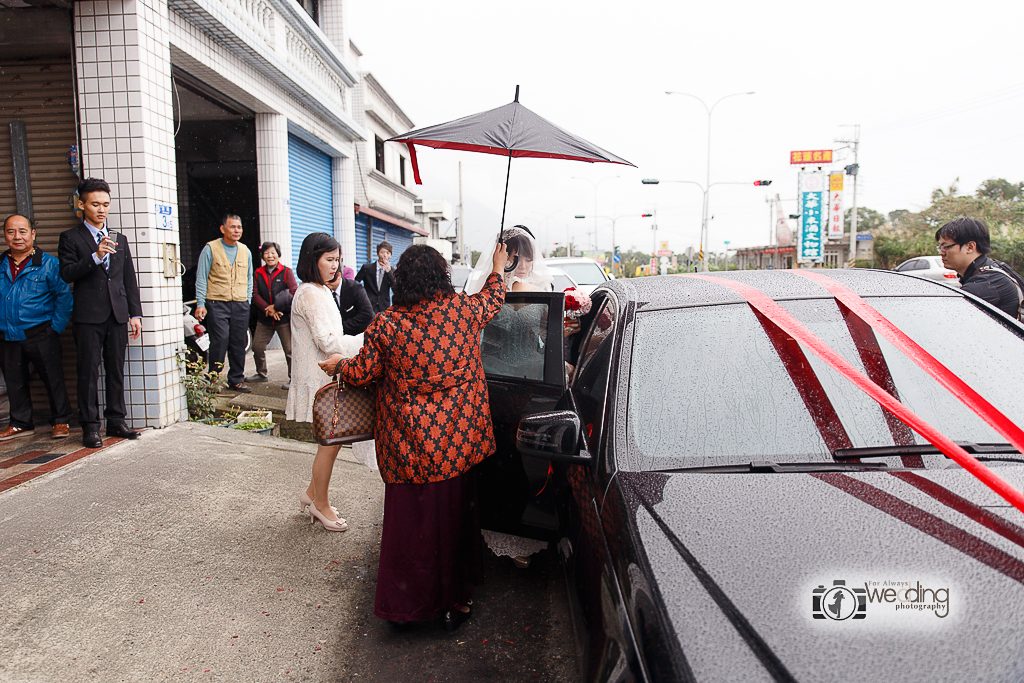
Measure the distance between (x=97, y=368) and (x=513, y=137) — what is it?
3519 millimetres

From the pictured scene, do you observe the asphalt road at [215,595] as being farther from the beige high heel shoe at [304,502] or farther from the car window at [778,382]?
the car window at [778,382]

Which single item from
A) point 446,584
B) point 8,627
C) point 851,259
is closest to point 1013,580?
point 446,584

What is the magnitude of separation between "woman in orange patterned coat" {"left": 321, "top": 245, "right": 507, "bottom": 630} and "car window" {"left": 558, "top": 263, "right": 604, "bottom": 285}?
1116 centimetres

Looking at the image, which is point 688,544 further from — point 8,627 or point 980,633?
point 8,627

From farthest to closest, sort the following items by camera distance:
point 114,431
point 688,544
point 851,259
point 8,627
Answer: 1. point 851,259
2. point 114,431
3. point 8,627
4. point 688,544

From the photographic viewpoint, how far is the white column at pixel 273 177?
958 cm

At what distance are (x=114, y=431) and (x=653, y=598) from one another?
4.90 metres

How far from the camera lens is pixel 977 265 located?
14.1ft

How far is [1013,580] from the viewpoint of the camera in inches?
53.9

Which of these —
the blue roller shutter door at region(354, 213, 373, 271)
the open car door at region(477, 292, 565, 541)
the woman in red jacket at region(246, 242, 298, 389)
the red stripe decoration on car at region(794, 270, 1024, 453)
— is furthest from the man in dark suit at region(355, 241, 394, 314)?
the blue roller shutter door at region(354, 213, 373, 271)

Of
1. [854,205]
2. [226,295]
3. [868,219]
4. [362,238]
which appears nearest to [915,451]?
[226,295]
